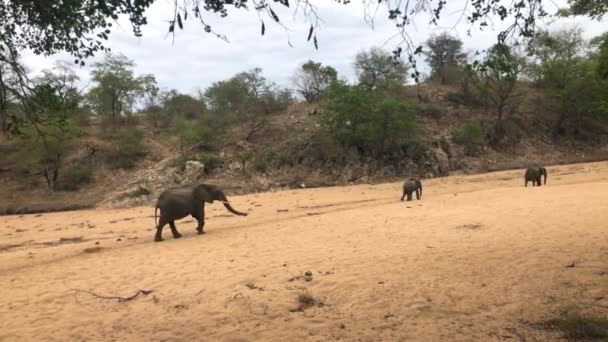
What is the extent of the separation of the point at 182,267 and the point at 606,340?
22.6 feet

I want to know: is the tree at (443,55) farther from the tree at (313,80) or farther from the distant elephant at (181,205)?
Result: the distant elephant at (181,205)

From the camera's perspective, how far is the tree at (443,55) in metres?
53.6

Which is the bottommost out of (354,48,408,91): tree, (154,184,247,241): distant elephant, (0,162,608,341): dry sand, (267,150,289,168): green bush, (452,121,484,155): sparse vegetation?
(0,162,608,341): dry sand

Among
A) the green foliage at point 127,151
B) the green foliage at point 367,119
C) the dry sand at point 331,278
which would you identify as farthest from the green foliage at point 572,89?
the green foliage at point 127,151

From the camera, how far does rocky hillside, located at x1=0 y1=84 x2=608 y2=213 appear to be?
3055cm

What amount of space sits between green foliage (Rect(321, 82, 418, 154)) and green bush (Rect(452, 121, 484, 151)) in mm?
5046

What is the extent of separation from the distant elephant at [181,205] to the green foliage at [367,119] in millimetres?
20177

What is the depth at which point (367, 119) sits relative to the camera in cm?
3353

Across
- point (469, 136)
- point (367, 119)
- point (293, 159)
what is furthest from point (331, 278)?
point (469, 136)

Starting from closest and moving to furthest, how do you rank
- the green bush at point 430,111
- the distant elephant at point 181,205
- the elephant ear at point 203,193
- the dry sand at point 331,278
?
the dry sand at point 331,278 → the distant elephant at point 181,205 → the elephant ear at point 203,193 → the green bush at point 430,111

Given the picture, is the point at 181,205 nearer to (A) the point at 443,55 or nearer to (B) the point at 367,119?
(B) the point at 367,119

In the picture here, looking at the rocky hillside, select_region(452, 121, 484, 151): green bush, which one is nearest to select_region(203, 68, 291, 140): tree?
the rocky hillside

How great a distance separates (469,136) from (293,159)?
1354cm

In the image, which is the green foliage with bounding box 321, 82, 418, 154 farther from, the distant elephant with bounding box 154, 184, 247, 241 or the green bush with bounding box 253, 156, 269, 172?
the distant elephant with bounding box 154, 184, 247, 241
